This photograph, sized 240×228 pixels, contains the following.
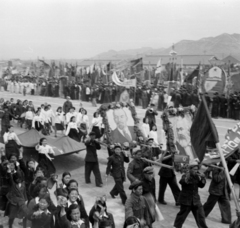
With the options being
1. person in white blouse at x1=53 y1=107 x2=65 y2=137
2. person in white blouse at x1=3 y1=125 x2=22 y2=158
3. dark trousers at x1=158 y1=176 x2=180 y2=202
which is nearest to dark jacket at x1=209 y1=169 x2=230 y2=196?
dark trousers at x1=158 y1=176 x2=180 y2=202

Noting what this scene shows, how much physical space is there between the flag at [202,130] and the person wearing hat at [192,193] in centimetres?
50

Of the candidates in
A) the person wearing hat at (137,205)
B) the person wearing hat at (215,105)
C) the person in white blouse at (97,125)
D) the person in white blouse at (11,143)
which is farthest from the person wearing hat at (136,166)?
the person wearing hat at (215,105)

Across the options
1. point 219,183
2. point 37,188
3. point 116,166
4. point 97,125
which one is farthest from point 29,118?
point 219,183

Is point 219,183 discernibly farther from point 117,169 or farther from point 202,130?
point 117,169

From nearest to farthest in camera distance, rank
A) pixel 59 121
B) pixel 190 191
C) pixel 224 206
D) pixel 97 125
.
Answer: pixel 190 191
pixel 224 206
pixel 97 125
pixel 59 121

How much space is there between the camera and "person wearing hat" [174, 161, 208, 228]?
6.45 metres

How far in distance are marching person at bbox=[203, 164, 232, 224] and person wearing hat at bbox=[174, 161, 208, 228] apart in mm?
784

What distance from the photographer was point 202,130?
598 centimetres

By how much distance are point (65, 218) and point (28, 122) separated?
10978 millimetres

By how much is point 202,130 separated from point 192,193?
1.16m

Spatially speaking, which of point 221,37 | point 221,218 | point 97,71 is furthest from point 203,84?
point 221,37

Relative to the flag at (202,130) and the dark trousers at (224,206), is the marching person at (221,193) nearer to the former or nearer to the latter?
the dark trousers at (224,206)

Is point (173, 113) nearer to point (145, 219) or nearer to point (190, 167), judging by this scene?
point (190, 167)

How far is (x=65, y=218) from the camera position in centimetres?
507
